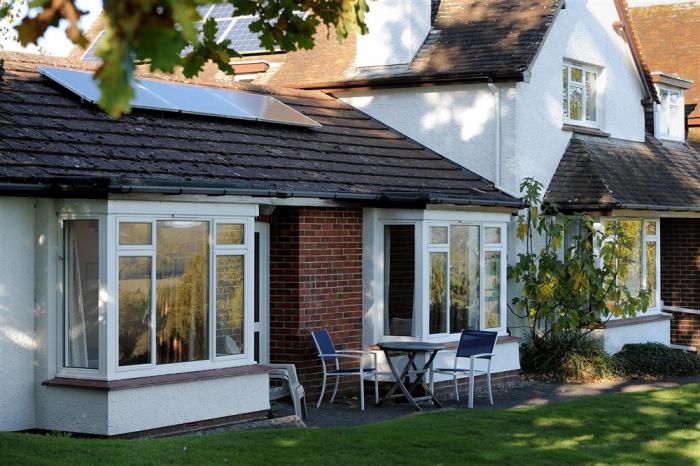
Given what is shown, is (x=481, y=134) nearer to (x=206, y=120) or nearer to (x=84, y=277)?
(x=206, y=120)

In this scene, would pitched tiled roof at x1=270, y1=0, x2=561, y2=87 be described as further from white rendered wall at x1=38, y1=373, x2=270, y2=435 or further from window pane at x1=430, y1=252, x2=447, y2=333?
white rendered wall at x1=38, y1=373, x2=270, y2=435

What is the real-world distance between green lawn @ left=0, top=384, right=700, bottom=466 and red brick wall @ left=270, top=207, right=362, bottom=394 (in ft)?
8.16

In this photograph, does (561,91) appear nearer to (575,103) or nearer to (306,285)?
(575,103)

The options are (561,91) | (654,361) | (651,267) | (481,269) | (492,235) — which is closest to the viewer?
(481,269)

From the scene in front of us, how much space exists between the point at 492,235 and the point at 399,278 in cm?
193

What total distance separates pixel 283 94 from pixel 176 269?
702 cm

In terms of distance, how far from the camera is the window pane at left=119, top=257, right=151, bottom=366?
1194 cm

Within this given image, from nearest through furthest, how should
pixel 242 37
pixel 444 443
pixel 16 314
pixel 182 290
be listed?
pixel 444 443
pixel 16 314
pixel 182 290
pixel 242 37

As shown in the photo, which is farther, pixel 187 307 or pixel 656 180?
pixel 656 180

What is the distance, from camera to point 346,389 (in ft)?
51.6

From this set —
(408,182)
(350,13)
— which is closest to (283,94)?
(408,182)

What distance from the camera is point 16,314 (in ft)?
39.3

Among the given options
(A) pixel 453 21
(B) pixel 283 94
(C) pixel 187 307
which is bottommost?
(C) pixel 187 307

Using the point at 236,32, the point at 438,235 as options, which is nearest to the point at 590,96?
the point at 236,32
